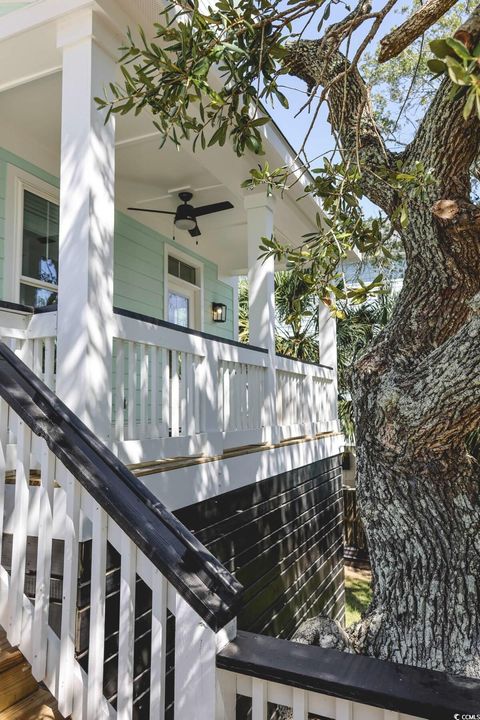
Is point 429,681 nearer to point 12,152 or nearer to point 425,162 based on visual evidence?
point 425,162

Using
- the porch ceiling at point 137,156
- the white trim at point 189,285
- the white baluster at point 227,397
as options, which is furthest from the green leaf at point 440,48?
the white trim at point 189,285

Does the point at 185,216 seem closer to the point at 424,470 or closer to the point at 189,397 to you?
the point at 189,397

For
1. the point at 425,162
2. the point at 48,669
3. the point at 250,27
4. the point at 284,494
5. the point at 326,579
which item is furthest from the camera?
the point at 326,579

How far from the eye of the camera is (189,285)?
271 inches

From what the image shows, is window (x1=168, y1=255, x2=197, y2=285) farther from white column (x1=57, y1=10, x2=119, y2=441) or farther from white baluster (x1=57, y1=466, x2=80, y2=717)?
white baluster (x1=57, y1=466, x2=80, y2=717)

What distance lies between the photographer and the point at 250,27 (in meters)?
2.32

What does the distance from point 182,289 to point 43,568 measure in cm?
541

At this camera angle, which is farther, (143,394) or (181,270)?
(181,270)

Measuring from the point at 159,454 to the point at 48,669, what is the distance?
1391 millimetres

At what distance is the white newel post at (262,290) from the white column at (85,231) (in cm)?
215

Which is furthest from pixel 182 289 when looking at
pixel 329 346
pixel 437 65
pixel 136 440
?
pixel 437 65

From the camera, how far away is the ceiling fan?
211 inches

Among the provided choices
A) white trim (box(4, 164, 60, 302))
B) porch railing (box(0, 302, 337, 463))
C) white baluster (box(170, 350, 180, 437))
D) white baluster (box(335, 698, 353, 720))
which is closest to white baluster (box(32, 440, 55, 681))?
porch railing (box(0, 302, 337, 463))

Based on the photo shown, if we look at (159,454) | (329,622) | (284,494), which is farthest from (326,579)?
(159,454)
